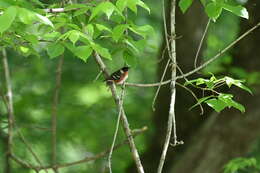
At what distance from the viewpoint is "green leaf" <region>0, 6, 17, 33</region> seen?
2.43m

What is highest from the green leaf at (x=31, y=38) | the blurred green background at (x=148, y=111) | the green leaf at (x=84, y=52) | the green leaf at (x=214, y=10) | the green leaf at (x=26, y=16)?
the green leaf at (x=26, y=16)

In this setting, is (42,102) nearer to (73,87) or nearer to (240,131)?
(73,87)

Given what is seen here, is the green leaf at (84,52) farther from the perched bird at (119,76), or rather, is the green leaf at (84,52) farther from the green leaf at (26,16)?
the perched bird at (119,76)

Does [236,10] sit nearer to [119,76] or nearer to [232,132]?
[119,76]

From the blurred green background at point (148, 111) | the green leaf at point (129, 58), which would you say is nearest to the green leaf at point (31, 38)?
the green leaf at point (129, 58)

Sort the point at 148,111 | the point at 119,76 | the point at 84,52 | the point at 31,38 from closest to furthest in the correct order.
Answer: the point at 84,52 → the point at 31,38 → the point at 119,76 → the point at 148,111

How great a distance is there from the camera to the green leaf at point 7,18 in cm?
243

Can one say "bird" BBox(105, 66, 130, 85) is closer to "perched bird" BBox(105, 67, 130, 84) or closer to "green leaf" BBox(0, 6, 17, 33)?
"perched bird" BBox(105, 67, 130, 84)

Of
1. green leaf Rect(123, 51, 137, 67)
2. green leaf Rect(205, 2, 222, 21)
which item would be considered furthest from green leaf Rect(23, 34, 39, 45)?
green leaf Rect(205, 2, 222, 21)

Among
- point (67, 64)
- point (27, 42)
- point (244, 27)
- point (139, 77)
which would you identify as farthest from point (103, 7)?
point (139, 77)

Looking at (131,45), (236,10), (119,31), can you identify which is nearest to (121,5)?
(119,31)

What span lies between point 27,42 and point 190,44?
4.21 m

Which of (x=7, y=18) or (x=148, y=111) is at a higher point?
(x=7, y=18)

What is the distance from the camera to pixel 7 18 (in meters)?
2.46
